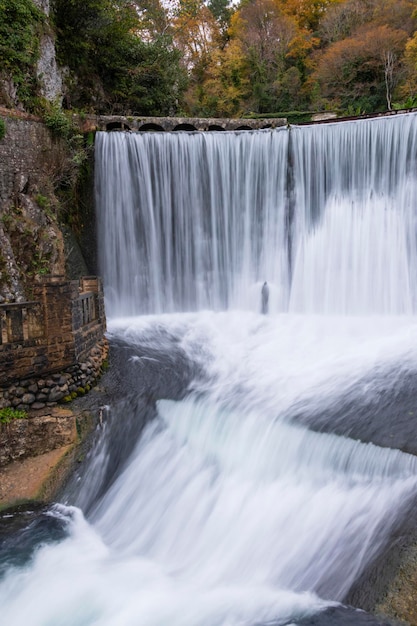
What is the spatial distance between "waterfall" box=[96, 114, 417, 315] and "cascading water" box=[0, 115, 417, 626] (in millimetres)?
45

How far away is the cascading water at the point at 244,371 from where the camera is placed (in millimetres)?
5523

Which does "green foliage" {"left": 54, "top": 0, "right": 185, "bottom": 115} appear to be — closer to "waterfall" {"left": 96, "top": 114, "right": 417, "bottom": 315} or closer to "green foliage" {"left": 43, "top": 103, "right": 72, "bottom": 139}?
"green foliage" {"left": 43, "top": 103, "right": 72, "bottom": 139}

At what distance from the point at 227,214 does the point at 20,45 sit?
781 centimetres

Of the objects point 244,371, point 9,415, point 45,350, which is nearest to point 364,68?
point 244,371

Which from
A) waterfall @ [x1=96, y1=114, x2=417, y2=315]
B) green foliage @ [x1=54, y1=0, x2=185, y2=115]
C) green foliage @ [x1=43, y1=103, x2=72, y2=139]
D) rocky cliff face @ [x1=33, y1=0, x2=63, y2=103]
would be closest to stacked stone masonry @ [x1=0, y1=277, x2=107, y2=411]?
waterfall @ [x1=96, y1=114, x2=417, y2=315]

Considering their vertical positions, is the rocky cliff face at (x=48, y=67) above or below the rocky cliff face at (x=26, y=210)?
above

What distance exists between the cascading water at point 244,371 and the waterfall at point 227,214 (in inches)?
1.8

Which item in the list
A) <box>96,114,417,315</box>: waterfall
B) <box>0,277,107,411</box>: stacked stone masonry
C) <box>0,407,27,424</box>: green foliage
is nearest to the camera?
<box>0,407,27,424</box>: green foliage

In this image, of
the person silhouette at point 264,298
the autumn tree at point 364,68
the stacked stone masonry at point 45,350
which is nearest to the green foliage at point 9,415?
the stacked stone masonry at point 45,350

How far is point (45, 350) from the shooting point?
831 centimetres

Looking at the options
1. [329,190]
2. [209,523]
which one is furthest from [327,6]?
[209,523]

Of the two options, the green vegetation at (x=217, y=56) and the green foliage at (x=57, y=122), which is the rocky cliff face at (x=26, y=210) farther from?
the green vegetation at (x=217, y=56)

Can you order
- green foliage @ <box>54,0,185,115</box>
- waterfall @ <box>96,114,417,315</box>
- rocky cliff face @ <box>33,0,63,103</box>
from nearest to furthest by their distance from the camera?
1. waterfall @ <box>96,114,417,315</box>
2. rocky cliff face @ <box>33,0,63,103</box>
3. green foliage @ <box>54,0,185,115</box>

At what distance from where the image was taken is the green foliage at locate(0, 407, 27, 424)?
306 inches
